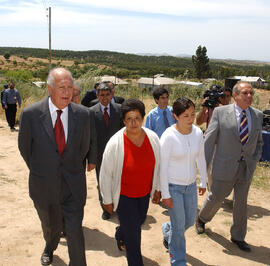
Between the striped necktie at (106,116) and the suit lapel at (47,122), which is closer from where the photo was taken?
the suit lapel at (47,122)

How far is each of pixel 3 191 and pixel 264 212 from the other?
420 centimetres

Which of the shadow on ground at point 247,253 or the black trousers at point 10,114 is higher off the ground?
the black trousers at point 10,114

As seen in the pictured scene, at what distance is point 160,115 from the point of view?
4.85 metres

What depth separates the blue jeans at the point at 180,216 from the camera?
311 cm

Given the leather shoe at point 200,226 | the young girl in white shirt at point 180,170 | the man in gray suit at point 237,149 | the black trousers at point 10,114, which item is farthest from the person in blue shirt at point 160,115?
Answer: the black trousers at point 10,114

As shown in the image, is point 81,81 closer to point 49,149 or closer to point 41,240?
point 41,240

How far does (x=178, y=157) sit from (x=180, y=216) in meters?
0.56

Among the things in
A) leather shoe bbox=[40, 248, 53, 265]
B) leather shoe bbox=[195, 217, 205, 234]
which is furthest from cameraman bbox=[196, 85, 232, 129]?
leather shoe bbox=[40, 248, 53, 265]

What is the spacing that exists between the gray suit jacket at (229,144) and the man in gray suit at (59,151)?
1565 mm

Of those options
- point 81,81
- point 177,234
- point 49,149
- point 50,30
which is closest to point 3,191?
point 49,149

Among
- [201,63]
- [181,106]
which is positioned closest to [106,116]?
[181,106]

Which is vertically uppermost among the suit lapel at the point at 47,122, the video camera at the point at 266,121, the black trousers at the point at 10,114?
the suit lapel at the point at 47,122

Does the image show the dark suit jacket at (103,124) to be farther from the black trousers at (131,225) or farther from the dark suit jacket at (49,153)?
the black trousers at (131,225)

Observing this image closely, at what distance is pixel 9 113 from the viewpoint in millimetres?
10930
